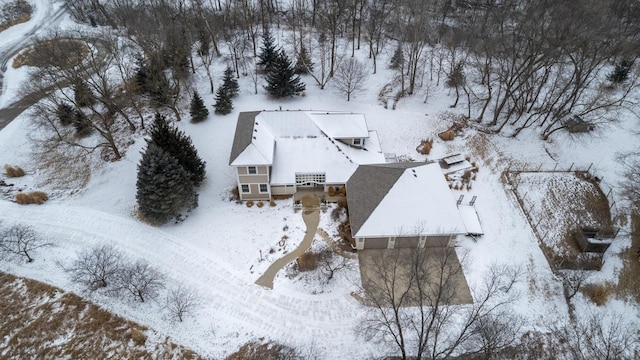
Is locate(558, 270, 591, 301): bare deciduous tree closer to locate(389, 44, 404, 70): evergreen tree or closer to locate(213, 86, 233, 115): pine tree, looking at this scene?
locate(389, 44, 404, 70): evergreen tree

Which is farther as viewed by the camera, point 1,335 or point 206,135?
point 206,135

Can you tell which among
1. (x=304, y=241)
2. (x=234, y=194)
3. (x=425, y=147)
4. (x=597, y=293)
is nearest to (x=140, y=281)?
(x=234, y=194)

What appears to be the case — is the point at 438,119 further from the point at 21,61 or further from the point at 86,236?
the point at 21,61

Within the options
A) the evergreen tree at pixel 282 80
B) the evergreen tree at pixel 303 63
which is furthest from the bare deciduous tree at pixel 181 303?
the evergreen tree at pixel 303 63

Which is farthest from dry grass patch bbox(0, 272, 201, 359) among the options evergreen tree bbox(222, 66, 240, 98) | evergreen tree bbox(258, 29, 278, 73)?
evergreen tree bbox(258, 29, 278, 73)

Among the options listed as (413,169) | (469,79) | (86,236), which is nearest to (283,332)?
(413,169)
